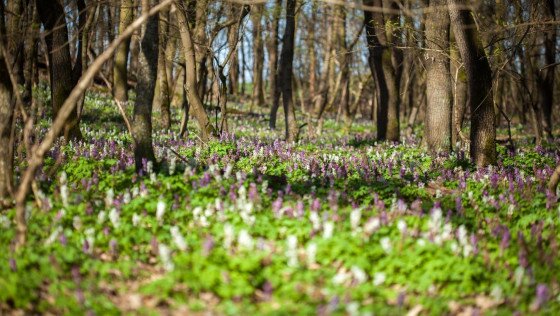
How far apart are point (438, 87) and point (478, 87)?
2399 mm

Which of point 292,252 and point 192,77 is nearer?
point 292,252

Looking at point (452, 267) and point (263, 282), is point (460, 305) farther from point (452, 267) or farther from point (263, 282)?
point (263, 282)

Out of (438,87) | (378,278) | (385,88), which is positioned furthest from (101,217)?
(385,88)

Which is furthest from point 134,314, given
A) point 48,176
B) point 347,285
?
point 48,176

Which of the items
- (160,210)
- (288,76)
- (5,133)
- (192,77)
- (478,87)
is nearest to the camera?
(160,210)

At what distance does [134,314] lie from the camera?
4.14m

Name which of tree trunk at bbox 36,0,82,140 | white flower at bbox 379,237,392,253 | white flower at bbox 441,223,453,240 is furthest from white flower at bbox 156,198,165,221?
tree trunk at bbox 36,0,82,140

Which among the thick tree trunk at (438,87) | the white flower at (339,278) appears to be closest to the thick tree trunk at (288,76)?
the thick tree trunk at (438,87)

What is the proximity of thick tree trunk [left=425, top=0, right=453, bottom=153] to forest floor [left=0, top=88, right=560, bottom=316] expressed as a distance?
4.53 metres

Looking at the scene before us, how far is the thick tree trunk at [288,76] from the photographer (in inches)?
592

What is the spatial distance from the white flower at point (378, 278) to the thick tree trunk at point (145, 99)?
13.0 ft

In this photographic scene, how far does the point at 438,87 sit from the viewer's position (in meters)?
12.5

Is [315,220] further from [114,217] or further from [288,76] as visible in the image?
[288,76]

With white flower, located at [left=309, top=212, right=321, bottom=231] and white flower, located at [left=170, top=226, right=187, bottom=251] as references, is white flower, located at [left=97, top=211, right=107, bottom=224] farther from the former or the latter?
white flower, located at [left=309, top=212, right=321, bottom=231]
